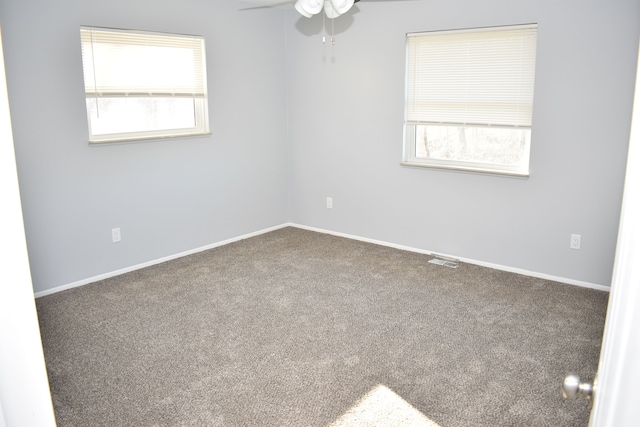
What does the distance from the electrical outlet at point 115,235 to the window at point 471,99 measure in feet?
8.65

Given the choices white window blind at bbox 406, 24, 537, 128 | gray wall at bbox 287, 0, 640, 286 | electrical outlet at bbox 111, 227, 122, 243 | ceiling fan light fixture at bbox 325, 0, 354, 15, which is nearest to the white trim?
electrical outlet at bbox 111, 227, 122, 243

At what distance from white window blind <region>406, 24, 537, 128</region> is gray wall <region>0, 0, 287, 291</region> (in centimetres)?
159

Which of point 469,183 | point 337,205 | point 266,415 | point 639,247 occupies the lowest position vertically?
point 266,415

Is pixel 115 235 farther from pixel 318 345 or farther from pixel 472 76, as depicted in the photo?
pixel 472 76

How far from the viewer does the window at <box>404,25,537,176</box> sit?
4051mm

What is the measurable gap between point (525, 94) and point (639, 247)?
12.1 feet

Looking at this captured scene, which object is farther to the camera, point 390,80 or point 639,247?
point 390,80

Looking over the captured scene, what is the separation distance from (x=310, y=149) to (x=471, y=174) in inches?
71.2

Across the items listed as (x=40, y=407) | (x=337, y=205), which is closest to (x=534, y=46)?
(x=337, y=205)

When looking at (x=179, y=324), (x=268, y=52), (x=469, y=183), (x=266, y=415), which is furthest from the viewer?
(x=268, y=52)

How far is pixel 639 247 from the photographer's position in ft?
2.20

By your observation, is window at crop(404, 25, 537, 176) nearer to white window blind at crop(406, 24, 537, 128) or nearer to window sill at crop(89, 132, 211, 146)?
white window blind at crop(406, 24, 537, 128)

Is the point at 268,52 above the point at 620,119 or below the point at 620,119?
above

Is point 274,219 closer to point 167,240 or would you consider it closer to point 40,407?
point 167,240
